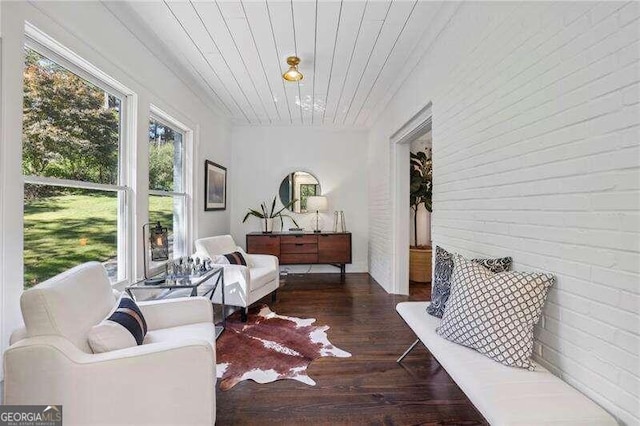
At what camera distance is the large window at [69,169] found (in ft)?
5.40

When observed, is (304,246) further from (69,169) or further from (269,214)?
(69,169)

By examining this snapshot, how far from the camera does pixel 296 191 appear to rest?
16.9 feet

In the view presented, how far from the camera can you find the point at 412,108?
3.07m

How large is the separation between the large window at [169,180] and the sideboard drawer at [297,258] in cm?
152

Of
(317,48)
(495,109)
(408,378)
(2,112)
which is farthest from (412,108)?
(2,112)

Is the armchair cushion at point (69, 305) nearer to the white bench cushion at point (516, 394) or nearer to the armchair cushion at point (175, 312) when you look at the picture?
the armchair cushion at point (175, 312)

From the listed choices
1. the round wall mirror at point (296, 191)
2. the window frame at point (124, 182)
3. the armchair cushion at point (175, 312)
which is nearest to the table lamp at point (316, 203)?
the round wall mirror at point (296, 191)

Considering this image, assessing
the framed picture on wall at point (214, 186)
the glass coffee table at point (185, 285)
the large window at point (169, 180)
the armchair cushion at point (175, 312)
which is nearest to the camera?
the armchair cushion at point (175, 312)

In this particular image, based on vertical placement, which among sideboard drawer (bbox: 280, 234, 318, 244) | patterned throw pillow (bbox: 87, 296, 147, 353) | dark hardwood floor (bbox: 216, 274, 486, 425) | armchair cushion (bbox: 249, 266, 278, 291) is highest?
sideboard drawer (bbox: 280, 234, 318, 244)

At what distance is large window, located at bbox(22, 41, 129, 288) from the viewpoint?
1.65 metres

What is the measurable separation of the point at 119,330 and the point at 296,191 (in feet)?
12.8

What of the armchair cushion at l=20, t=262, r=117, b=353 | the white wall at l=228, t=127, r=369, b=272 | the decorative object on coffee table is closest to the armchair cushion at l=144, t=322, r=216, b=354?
the armchair cushion at l=20, t=262, r=117, b=353

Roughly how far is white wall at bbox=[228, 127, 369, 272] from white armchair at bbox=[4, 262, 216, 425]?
12.5 ft

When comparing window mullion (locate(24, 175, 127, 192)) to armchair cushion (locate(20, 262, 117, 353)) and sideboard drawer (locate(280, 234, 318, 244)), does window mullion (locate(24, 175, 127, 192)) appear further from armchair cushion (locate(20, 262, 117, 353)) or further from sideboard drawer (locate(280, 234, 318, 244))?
sideboard drawer (locate(280, 234, 318, 244))
